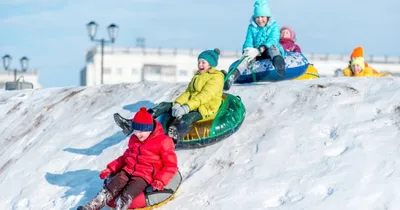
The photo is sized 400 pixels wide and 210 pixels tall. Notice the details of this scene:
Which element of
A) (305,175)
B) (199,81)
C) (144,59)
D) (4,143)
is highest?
(199,81)

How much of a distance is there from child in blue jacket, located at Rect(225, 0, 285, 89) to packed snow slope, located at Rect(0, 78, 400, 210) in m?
0.50

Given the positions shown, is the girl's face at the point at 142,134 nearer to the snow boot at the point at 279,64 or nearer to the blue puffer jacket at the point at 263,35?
the snow boot at the point at 279,64

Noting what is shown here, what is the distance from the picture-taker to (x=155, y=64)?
7931cm

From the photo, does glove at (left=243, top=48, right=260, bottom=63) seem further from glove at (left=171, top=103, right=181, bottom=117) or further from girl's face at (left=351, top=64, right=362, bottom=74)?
girl's face at (left=351, top=64, right=362, bottom=74)

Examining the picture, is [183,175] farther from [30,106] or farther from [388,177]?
[30,106]

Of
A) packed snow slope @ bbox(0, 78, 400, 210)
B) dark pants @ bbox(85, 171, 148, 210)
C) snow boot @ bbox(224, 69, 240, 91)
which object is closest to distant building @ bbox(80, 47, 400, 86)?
snow boot @ bbox(224, 69, 240, 91)

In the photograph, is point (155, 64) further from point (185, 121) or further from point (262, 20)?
point (185, 121)

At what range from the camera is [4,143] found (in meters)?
13.9

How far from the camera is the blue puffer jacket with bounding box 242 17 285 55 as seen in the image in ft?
43.5

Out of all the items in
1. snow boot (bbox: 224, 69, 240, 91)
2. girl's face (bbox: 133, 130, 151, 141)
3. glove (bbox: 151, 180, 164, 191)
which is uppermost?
snow boot (bbox: 224, 69, 240, 91)

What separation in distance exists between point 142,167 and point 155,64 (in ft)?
230

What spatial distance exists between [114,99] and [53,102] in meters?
1.52

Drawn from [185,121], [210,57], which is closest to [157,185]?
[185,121]

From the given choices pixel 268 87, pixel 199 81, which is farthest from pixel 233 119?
pixel 268 87
